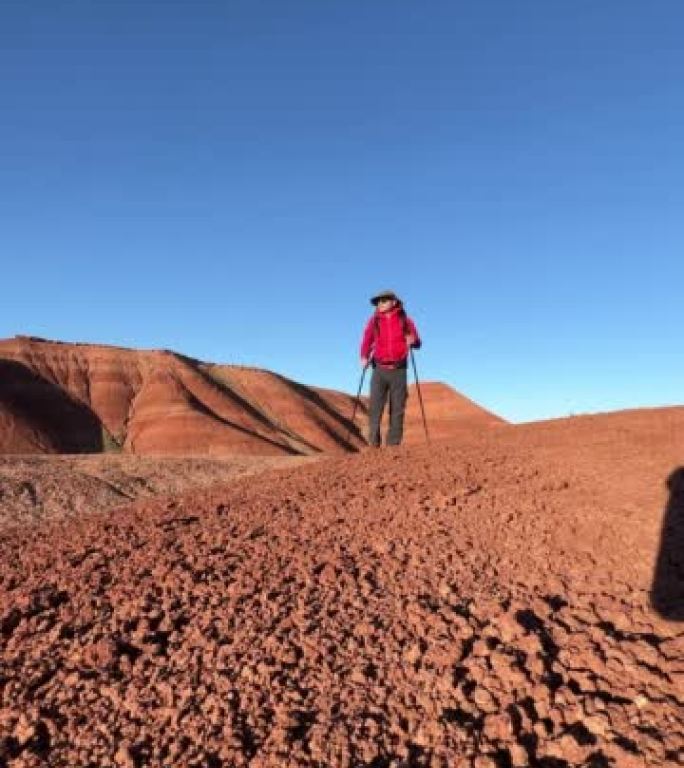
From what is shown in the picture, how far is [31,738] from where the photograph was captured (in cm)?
330

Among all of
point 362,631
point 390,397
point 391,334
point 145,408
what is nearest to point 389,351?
point 391,334

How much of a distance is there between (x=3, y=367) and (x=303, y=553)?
313 ft

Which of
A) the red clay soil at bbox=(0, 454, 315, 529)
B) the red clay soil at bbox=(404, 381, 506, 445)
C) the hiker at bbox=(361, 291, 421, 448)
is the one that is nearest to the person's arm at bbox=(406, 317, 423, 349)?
the hiker at bbox=(361, 291, 421, 448)

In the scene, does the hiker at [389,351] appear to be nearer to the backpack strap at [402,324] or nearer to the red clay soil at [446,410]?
the backpack strap at [402,324]

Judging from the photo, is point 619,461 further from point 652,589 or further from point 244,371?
point 244,371

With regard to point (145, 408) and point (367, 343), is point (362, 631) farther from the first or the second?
point (145, 408)

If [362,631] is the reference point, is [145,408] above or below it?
above

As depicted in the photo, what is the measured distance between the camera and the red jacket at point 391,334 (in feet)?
33.9

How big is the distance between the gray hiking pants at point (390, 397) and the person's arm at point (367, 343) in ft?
0.70

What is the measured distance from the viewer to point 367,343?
10555 millimetres

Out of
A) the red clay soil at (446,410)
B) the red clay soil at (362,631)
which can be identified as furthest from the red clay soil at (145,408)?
the red clay soil at (362,631)

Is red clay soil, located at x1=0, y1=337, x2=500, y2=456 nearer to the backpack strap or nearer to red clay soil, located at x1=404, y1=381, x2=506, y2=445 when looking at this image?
red clay soil, located at x1=404, y1=381, x2=506, y2=445

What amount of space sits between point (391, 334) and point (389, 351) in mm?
231

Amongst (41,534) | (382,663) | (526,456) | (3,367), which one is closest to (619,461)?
(526,456)
